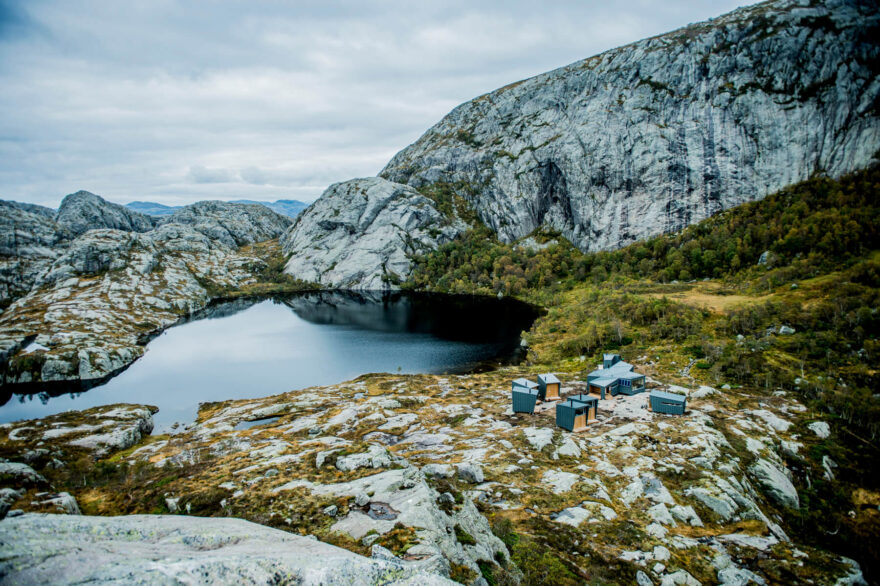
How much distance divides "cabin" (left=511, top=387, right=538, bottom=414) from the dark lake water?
85.3ft

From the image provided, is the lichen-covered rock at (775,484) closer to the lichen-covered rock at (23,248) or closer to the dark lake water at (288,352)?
the dark lake water at (288,352)

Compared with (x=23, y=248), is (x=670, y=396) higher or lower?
lower

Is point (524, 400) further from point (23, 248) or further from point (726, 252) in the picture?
point (23, 248)

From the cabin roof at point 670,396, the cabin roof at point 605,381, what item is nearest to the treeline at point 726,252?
the cabin roof at point 605,381

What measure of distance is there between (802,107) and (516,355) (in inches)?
5127

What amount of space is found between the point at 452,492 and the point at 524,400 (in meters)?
18.8

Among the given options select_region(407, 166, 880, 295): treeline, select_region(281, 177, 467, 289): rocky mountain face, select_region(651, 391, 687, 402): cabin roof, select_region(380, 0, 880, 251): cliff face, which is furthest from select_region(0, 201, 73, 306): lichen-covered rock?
→ select_region(380, 0, 880, 251): cliff face

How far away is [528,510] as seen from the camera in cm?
1778

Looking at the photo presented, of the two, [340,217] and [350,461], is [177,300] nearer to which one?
[340,217]

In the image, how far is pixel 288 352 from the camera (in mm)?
73938

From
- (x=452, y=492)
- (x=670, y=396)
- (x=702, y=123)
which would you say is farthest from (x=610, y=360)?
(x=702, y=123)

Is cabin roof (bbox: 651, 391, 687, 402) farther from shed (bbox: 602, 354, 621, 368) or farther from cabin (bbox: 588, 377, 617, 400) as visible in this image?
shed (bbox: 602, 354, 621, 368)

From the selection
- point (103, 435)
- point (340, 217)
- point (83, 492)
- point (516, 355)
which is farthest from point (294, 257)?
point (83, 492)

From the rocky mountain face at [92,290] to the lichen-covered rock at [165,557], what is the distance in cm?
7469
